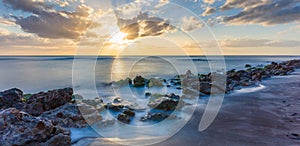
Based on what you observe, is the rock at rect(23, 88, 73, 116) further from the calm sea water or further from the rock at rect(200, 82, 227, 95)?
the calm sea water

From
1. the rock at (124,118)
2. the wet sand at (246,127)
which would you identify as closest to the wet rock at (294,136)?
the wet sand at (246,127)

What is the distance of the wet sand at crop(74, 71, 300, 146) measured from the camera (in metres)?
4.43

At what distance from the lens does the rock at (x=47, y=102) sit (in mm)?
6445

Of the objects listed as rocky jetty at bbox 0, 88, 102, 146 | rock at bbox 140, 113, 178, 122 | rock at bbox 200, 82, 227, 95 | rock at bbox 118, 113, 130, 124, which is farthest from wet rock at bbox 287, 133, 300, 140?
rock at bbox 200, 82, 227, 95

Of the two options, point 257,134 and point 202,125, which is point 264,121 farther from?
point 202,125

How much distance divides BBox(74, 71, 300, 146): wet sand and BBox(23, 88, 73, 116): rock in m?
2.88

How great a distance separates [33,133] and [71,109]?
6.78 feet

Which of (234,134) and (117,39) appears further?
(117,39)

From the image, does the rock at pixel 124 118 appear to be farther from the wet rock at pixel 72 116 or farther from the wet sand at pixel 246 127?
the wet sand at pixel 246 127

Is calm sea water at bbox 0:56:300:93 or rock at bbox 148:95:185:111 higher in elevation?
rock at bbox 148:95:185:111

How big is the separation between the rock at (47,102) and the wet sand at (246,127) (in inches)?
114

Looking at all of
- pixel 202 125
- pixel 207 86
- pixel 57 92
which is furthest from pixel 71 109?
pixel 207 86

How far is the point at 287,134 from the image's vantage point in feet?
15.5

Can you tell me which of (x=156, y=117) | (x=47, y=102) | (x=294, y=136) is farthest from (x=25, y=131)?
(x=294, y=136)
